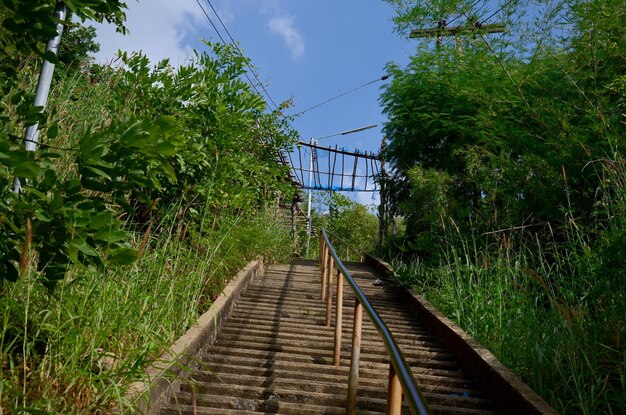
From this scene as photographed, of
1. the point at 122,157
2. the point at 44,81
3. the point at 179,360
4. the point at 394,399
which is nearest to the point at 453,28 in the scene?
the point at 179,360

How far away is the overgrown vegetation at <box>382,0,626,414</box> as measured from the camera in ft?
12.4

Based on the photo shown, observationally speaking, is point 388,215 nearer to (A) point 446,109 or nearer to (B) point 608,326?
(A) point 446,109

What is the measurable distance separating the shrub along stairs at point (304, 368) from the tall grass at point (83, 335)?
0.44 meters

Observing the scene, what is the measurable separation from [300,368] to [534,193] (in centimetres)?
345

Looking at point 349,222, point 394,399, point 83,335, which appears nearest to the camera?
point 394,399

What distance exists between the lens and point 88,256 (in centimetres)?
265

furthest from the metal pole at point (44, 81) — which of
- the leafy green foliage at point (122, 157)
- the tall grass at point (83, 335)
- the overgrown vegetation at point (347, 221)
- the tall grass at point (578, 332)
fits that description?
the overgrown vegetation at point (347, 221)

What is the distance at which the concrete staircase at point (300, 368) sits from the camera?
403cm

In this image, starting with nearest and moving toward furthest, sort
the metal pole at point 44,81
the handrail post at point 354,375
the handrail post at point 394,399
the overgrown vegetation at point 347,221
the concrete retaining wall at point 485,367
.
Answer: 1. the handrail post at point 394,399
2. the metal pole at point 44,81
3. the handrail post at point 354,375
4. the concrete retaining wall at point 485,367
5. the overgrown vegetation at point 347,221

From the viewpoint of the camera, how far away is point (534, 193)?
6688 mm

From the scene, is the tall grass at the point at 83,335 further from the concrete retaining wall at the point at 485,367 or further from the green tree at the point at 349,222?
the green tree at the point at 349,222

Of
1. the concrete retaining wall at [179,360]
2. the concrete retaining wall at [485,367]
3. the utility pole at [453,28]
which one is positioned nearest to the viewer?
the concrete retaining wall at [179,360]

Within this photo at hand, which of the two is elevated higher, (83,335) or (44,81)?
(44,81)

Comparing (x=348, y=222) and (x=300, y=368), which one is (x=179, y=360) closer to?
(x=300, y=368)
